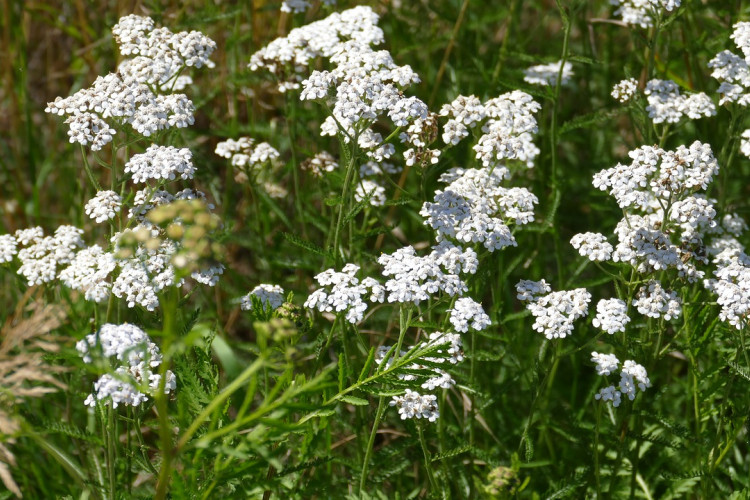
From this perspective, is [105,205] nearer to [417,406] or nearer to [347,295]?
[347,295]

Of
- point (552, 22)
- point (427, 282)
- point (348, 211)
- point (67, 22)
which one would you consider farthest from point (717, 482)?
point (67, 22)

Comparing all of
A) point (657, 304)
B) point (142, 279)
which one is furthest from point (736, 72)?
point (142, 279)

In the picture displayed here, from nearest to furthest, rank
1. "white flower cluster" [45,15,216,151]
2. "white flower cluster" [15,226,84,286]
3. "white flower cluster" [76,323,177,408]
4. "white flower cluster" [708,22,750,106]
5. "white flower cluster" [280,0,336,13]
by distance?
"white flower cluster" [76,323,177,408] → "white flower cluster" [45,15,216,151] → "white flower cluster" [15,226,84,286] → "white flower cluster" [708,22,750,106] → "white flower cluster" [280,0,336,13]

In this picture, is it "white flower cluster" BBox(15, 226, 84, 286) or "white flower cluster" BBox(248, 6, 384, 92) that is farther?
"white flower cluster" BBox(248, 6, 384, 92)

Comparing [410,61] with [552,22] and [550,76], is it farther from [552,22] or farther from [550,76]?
[552,22]

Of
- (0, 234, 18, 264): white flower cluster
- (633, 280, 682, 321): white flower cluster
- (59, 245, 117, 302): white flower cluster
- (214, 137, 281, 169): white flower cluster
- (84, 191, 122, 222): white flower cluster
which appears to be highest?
(84, 191, 122, 222): white flower cluster

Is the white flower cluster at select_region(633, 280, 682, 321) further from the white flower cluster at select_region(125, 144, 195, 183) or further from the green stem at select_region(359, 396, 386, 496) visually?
the white flower cluster at select_region(125, 144, 195, 183)

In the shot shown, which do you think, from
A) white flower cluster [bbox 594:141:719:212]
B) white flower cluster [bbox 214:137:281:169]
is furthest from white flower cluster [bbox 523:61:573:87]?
white flower cluster [bbox 214:137:281:169]
